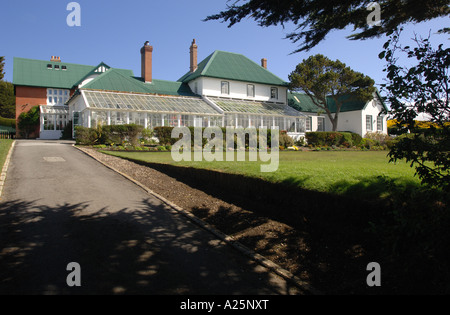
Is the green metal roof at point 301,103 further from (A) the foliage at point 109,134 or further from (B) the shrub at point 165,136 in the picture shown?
(A) the foliage at point 109,134

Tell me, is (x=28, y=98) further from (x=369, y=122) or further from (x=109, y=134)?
(x=369, y=122)

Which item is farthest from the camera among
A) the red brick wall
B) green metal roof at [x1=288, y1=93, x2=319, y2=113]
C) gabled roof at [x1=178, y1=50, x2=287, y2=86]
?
green metal roof at [x1=288, y1=93, x2=319, y2=113]

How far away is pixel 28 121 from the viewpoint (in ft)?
119

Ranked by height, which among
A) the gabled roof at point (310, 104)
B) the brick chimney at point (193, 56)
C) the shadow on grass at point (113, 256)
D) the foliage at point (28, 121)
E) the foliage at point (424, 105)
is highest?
the brick chimney at point (193, 56)

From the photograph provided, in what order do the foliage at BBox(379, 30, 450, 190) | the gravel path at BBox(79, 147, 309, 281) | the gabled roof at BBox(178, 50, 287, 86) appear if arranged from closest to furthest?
1. the foliage at BBox(379, 30, 450, 190)
2. the gravel path at BBox(79, 147, 309, 281)
3. the gabled roof at BBox(178, 50, 287, 86)

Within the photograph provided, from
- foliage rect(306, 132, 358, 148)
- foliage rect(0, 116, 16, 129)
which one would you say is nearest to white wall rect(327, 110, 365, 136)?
foliage rect(306, 132, 358, 148)

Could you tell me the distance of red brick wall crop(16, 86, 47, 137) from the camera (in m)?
37.1

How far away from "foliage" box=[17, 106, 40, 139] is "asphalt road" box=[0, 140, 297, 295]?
111 feet

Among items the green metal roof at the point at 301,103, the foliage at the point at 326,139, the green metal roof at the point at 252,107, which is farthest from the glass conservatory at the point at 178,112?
the foliage at the point at 326,139

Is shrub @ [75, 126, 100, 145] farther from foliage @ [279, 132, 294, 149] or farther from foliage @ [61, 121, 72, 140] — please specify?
foliage @ [279, 132, 294, 149]

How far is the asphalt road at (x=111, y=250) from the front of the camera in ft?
12.3

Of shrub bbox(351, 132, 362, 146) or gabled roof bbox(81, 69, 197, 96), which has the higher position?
gabled roof bbox(81, 69, 197, 96)

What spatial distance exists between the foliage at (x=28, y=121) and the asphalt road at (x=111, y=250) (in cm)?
3368
